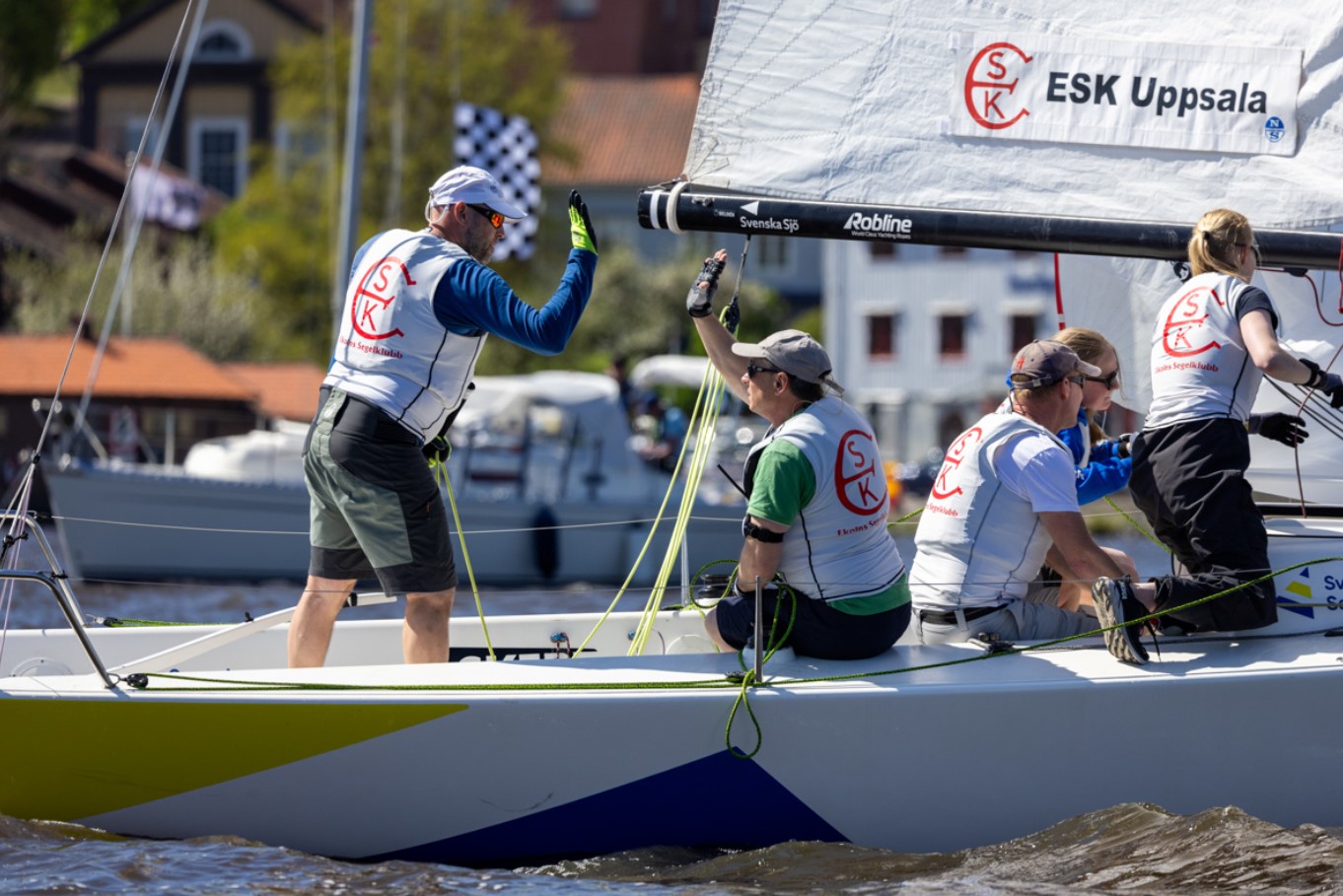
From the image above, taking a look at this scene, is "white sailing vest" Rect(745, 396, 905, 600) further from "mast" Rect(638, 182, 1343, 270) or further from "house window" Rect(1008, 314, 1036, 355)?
"house window" Rect(1008, 314, 1036, 355)

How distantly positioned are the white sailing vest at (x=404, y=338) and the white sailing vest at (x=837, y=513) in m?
0.89

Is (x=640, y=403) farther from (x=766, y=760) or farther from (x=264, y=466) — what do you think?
(x=766, y=760)

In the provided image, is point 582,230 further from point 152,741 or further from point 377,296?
point 152,741

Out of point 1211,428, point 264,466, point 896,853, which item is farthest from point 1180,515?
point 264,466

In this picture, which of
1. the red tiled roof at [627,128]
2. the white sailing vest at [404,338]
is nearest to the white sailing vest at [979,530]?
the white sailing vest at [404,338]

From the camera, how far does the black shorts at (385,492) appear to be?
15.8ft

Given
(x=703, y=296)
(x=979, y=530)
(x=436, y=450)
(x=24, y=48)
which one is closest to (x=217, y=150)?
(x=24, y=48)

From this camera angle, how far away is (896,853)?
4543 mm

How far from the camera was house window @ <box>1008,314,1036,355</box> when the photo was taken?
37.7 meters

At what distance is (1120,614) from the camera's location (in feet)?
15.1

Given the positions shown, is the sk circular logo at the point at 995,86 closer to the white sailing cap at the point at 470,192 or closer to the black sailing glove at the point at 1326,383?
the black sailing glove at the point at 1326,383

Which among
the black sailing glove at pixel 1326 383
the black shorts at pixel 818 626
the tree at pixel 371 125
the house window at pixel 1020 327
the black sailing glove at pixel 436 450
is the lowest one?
the black shorts at pixel 818 626

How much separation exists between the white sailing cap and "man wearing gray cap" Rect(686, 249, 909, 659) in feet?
2.60

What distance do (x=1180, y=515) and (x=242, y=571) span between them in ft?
42.5
